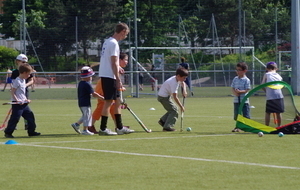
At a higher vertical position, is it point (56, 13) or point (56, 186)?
point (56, 13)

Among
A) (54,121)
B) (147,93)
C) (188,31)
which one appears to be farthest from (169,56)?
(54,121)

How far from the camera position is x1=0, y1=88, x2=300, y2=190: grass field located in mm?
7148

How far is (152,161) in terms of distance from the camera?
8.81m

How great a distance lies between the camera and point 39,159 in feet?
30.1

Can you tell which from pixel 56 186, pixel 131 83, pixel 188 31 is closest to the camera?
pixel 56 186

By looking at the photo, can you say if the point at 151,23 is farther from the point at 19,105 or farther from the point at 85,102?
the point at 19,105

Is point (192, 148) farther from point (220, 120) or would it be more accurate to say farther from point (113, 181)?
point (220, 120)

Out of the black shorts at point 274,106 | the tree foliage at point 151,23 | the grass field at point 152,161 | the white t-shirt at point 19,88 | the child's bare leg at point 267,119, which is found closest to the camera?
the grass field at point 152,161

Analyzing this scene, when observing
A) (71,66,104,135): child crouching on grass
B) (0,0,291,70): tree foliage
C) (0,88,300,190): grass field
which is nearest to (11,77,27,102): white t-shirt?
(0,88,300,190): grass field

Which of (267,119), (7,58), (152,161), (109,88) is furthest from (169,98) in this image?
(7,58)

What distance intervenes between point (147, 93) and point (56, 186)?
25742 millimetres

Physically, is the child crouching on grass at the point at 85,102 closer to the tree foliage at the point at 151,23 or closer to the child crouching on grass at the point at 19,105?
the child crouching on grass at the point at 19,105

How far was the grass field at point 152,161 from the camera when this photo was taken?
7.15 meters

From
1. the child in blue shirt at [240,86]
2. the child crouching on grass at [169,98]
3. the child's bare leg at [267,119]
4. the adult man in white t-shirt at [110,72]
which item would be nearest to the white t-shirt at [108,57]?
the adult man in white t-shirt at [110,72]
